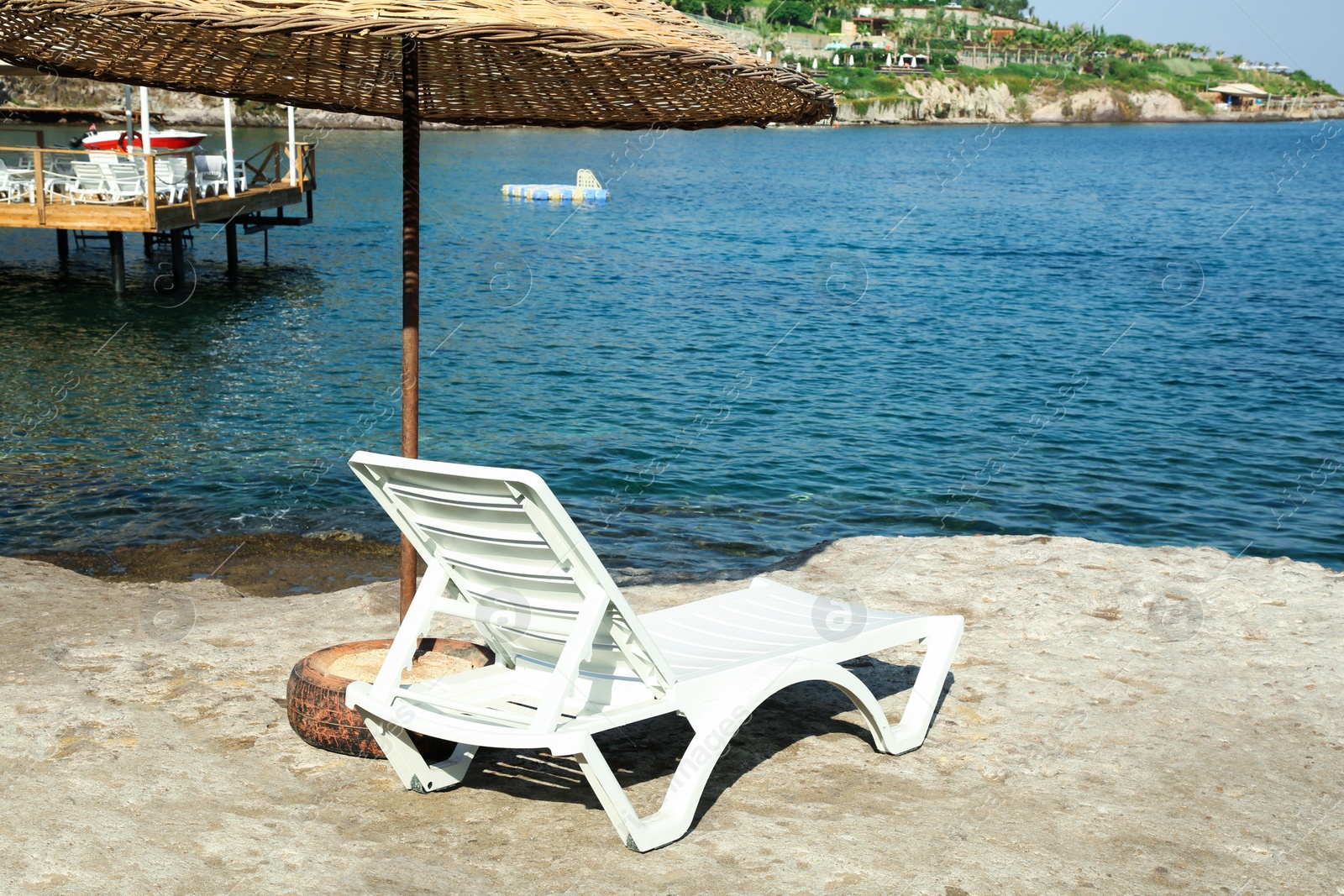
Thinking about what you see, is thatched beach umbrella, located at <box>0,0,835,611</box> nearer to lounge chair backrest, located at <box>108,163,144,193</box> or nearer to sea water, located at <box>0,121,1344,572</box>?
sea water, located at <box>0,121,1344,572</box>

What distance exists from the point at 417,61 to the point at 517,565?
2144mm

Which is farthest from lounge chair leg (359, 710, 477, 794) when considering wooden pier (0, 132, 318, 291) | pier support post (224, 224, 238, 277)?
pier support post (224, 224, 238, 277)

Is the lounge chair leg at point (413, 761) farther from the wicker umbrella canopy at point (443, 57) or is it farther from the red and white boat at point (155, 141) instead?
the red and white boat at point (155, 141)

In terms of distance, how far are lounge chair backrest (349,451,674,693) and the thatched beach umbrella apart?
881mm

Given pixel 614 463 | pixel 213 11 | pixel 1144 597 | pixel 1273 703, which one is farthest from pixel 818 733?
A: pixel 614 463

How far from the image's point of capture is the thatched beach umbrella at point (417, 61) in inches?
141

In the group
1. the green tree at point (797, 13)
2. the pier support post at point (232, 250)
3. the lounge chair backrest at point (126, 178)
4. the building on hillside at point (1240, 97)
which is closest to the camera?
the lounge chair backrest at point (126, 178)

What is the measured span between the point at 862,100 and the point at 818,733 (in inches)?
5350

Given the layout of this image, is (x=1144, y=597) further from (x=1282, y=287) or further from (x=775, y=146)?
(x=775, y=146)

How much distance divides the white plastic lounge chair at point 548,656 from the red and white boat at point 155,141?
2180 centimetres

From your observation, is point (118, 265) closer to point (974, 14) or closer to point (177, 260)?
point (177, 260)

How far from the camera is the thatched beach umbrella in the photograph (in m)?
3.59

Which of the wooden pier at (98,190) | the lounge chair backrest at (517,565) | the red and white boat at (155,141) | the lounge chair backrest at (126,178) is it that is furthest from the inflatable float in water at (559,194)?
the lounge chair backrest at (517,565)

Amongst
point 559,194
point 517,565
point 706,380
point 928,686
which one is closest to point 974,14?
point 559,194
